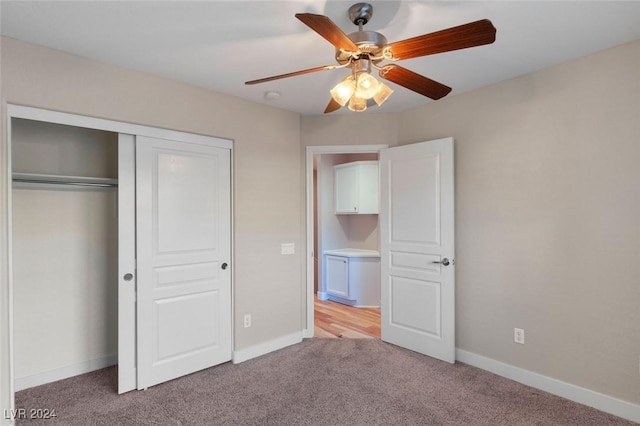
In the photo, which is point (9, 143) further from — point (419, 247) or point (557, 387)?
point (557, 387)

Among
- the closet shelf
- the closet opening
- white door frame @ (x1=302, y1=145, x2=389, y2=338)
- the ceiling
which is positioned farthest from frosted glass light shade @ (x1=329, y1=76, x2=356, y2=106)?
the closet opening

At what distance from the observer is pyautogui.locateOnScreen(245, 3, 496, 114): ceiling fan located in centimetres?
136

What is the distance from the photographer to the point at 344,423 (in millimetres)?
2193

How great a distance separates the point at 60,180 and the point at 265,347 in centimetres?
232

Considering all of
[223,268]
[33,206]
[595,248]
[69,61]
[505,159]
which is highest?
[69,61]

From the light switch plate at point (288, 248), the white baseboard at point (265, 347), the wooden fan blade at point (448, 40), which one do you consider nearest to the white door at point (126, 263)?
the white baseboard at point (265, 347)

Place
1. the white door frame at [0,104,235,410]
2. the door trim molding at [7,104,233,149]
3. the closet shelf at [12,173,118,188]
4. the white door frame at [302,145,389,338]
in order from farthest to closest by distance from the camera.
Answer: the white door frame at [302,145,389,338], the closet shelf at [12,173,118,188], the door trim molding at [7,104,233,149], the white door frame at [0,104,235,410]

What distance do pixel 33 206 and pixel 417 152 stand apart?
3.35 m

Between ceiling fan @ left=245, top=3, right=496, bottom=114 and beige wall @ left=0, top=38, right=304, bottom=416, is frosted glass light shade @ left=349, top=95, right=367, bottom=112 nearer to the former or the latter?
ceiling fan @ left=245, top=3, right=496, bottom=114

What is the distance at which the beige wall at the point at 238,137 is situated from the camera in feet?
7.04

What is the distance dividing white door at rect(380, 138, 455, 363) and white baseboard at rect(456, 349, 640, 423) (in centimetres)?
23

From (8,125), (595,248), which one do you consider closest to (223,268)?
(8,125)

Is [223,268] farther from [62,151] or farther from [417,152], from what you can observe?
[417,152]

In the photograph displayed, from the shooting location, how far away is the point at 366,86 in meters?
1.69
